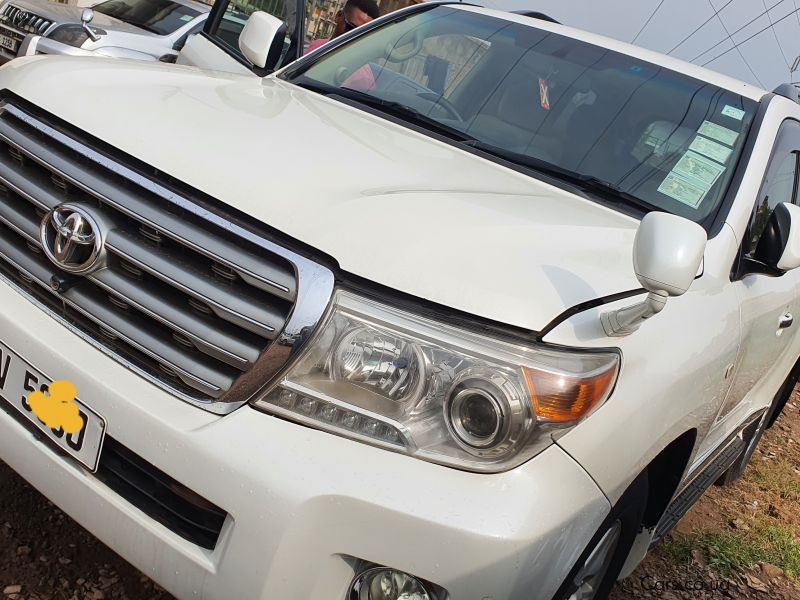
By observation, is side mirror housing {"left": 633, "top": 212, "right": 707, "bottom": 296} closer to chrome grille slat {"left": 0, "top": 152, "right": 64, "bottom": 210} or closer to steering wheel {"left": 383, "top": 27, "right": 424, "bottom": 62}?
chrome grille slat {"left": 0, "top": 152, "right": 64, "bottom": 210}

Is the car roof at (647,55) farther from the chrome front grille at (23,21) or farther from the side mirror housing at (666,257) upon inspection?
the chrome front grille at (23,21)

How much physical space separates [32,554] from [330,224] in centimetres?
131

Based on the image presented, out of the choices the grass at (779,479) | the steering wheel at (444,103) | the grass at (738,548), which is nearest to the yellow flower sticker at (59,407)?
the steering wheel at (444,103)

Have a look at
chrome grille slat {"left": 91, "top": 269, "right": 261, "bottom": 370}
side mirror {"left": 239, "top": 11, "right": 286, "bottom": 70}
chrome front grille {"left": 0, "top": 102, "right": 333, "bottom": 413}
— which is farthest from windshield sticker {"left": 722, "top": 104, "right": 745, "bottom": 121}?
chrome grille slat {"left": 91, "top": 269, "right": 261, "bottom": 370}

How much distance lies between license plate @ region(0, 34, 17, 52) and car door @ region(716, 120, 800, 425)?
7.52 m

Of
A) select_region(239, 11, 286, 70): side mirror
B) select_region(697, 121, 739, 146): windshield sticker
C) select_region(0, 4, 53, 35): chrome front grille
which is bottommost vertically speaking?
select_region(0, 4, 53, 35): chrome front grille

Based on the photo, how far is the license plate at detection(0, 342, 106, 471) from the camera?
5.99 ft

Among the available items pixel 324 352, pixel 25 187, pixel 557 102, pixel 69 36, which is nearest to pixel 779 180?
pixel 557 102

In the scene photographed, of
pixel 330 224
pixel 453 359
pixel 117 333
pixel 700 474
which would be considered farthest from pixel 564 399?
pixel 700 474

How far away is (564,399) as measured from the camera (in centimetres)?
175

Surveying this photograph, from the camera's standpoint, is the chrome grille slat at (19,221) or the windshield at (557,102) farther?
the windshield at (557,102)

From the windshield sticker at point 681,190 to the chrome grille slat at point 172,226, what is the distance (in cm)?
142

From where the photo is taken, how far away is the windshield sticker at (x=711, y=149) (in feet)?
9.34

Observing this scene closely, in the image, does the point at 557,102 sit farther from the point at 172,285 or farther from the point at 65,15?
the point at 65,15
